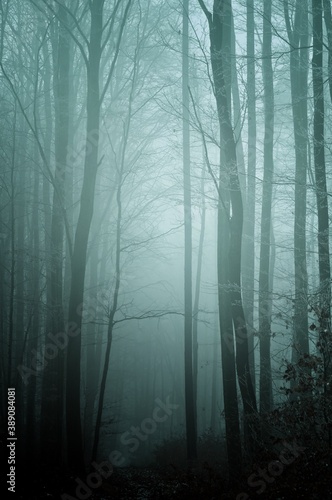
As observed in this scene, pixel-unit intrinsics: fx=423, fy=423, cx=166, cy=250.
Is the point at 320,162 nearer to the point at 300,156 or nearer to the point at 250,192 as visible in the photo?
the point at 300,156

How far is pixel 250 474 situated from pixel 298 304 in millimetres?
3692

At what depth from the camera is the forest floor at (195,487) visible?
436 centimetres

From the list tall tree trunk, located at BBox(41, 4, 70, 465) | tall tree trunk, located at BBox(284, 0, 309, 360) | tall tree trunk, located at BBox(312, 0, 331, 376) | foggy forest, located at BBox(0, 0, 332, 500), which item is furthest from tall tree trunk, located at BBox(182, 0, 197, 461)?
tall tree trunk, located at BBox(312, 0, 331, 376)

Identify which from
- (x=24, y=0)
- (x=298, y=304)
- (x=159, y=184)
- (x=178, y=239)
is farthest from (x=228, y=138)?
(x=178, y=239)

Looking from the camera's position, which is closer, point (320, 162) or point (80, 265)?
point (80, 265)

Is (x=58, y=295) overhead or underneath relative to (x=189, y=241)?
underneath

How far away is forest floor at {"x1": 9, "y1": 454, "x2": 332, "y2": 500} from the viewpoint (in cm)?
436

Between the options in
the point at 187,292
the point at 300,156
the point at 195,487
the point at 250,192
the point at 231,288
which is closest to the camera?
the point at 195,487

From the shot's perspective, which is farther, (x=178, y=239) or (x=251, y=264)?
(x=178, y=239)

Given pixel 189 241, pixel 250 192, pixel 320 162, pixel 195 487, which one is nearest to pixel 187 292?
pixel 189 241

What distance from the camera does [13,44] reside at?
1345 centimetres

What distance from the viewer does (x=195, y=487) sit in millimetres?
5711

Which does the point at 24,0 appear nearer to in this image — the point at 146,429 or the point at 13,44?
the point at 13,44

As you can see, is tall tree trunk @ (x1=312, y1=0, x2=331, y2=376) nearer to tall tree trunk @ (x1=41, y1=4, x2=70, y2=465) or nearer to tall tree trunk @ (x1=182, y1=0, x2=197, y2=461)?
tall tree trunk @ (x1=182, y1=0, x2=197, y2=461)
